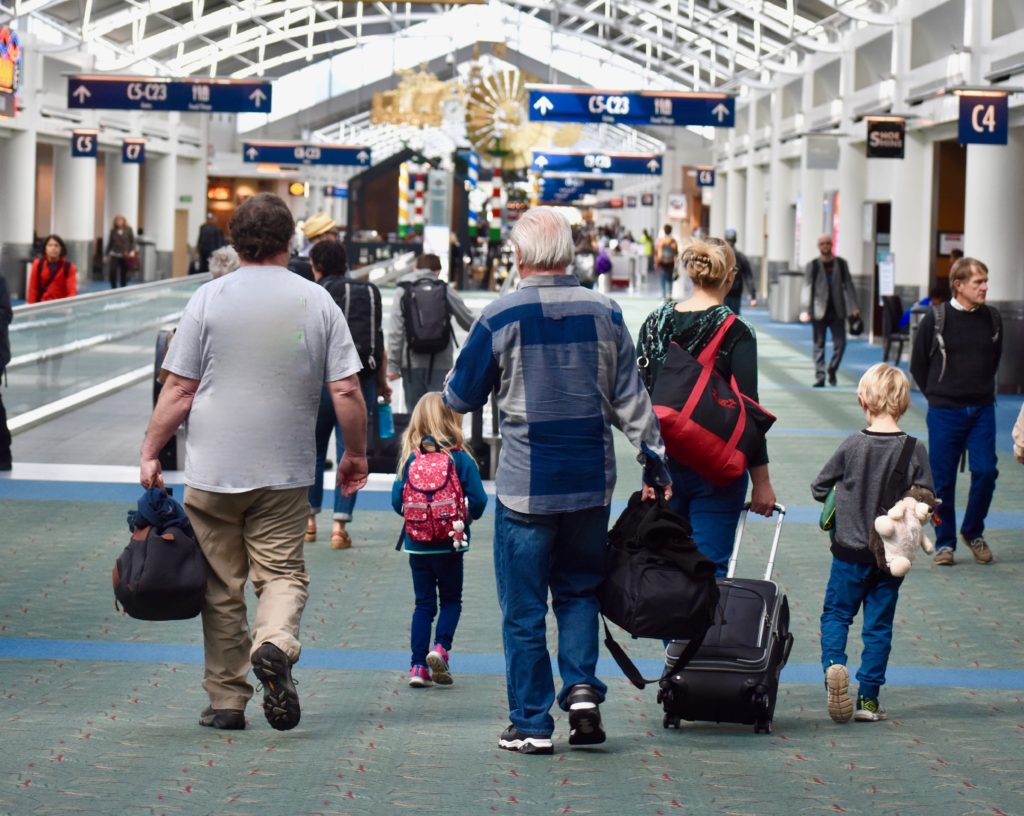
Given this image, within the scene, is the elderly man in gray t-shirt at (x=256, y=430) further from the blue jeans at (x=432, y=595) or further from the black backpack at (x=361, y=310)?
the black backpack at (x=361, y=310)

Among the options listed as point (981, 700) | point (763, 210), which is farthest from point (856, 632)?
point (763, 210)

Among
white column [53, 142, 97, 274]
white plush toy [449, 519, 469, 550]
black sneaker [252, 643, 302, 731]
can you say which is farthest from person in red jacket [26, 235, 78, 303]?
white column [53, 142, 97, 274]

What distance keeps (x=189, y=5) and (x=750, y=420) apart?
41732 millimetres

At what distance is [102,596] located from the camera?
782cm

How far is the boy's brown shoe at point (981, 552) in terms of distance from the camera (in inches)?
363

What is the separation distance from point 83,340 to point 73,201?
2447 cm

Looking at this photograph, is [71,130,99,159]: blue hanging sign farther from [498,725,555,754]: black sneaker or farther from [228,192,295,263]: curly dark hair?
[498,725,555,754]: black sneaker

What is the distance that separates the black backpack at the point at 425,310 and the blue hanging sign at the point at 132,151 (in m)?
31.5

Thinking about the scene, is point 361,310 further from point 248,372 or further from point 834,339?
point 834,339

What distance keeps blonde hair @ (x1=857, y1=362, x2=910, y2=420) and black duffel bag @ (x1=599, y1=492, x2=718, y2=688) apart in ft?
3.84

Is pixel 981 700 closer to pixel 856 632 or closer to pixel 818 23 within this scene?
pixel 856 632

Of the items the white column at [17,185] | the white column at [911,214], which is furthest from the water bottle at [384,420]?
the white column at [17,185]

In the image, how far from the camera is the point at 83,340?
54.7 ft

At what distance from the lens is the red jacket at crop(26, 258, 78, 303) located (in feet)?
54.9
